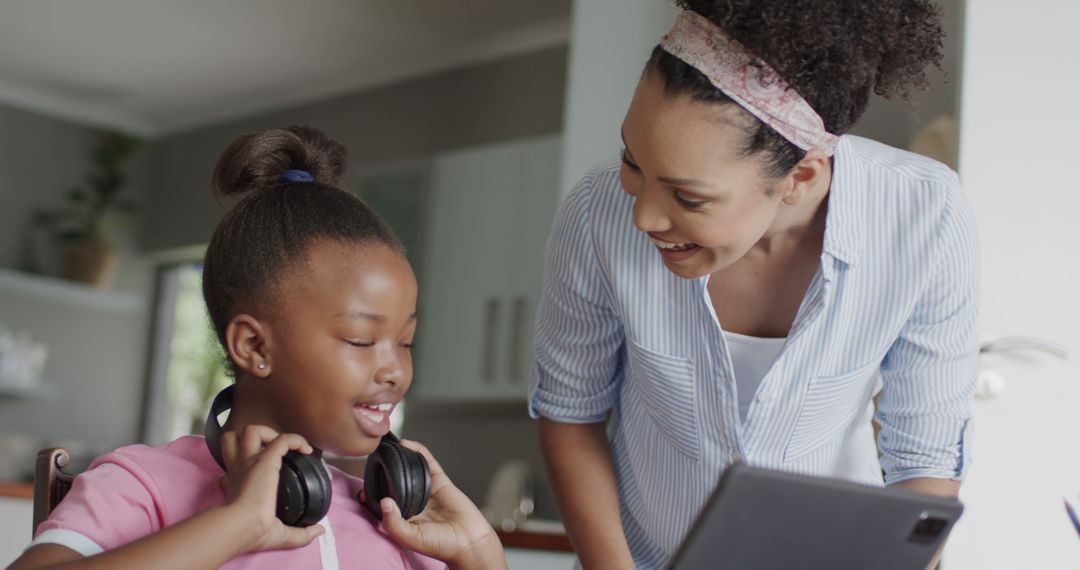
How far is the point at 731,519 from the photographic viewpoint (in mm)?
783

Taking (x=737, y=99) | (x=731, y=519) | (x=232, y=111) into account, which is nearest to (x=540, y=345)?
(x=737, y=99)

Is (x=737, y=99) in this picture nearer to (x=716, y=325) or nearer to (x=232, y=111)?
(x=716, y=325)

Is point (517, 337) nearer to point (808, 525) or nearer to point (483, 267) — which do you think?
point (483, 267)

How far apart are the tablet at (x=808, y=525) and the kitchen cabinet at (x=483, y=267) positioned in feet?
10.8

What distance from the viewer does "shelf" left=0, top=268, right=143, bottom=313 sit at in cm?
578

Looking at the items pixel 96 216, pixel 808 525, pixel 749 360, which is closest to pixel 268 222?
pixel 749 360

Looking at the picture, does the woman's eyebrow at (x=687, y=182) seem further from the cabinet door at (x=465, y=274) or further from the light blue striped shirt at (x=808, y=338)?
the cabinet door at (x=465, y=274)

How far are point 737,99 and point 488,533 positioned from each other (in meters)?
0.51

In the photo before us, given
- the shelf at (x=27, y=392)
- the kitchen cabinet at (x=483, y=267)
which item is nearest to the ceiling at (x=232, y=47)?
the kitchen cabinet at (x=483, y=267)

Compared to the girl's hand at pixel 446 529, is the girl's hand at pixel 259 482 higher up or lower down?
higher up

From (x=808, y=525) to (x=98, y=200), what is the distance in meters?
6.04

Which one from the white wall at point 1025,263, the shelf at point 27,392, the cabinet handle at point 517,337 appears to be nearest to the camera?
the white wall at point 1025,263

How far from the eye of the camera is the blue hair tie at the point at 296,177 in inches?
51.9

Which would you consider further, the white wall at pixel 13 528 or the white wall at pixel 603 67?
the white wall at pixel 603 67
